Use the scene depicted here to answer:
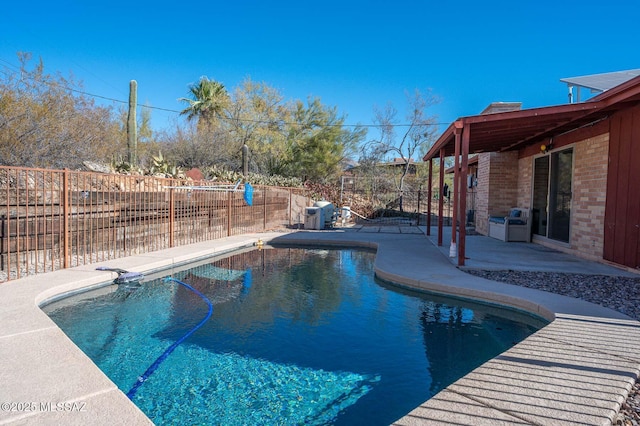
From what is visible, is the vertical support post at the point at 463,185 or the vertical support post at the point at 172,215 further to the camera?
the vertical support post at the point at 172,215

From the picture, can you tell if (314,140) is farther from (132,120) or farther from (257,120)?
(132,120)

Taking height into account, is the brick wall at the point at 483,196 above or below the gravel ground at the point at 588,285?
above

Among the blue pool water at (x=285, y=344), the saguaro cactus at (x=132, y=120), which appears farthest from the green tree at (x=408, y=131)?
the blue pool water at (x=285, y=344)

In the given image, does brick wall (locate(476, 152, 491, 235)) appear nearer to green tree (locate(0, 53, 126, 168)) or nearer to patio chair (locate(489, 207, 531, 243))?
patio chair (locate(489, 207, 531, 243))

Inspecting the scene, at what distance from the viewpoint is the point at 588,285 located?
A: 530 centimetres

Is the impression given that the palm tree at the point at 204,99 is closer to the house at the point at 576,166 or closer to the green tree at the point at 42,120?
the green tree at the point at 42,120

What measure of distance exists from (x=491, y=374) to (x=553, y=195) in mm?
8032

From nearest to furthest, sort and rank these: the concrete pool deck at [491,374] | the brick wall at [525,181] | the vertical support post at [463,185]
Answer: the concrete pool deck at [491,374] → the vertical support post at [463,185] → the brick wall at [525,181]

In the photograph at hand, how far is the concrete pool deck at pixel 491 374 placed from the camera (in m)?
2.12

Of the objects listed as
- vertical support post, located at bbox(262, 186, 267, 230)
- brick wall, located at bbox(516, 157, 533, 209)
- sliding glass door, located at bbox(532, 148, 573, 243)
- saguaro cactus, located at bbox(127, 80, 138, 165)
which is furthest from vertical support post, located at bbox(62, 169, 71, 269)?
brick wall, located at bbox(516, 157, 533, 209)

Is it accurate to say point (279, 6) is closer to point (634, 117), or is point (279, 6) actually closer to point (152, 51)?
point (152, 51)

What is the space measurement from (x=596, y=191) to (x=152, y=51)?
18232mm

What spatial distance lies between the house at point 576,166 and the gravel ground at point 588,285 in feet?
2.67

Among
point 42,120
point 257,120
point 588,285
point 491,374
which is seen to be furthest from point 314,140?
point 491,374
